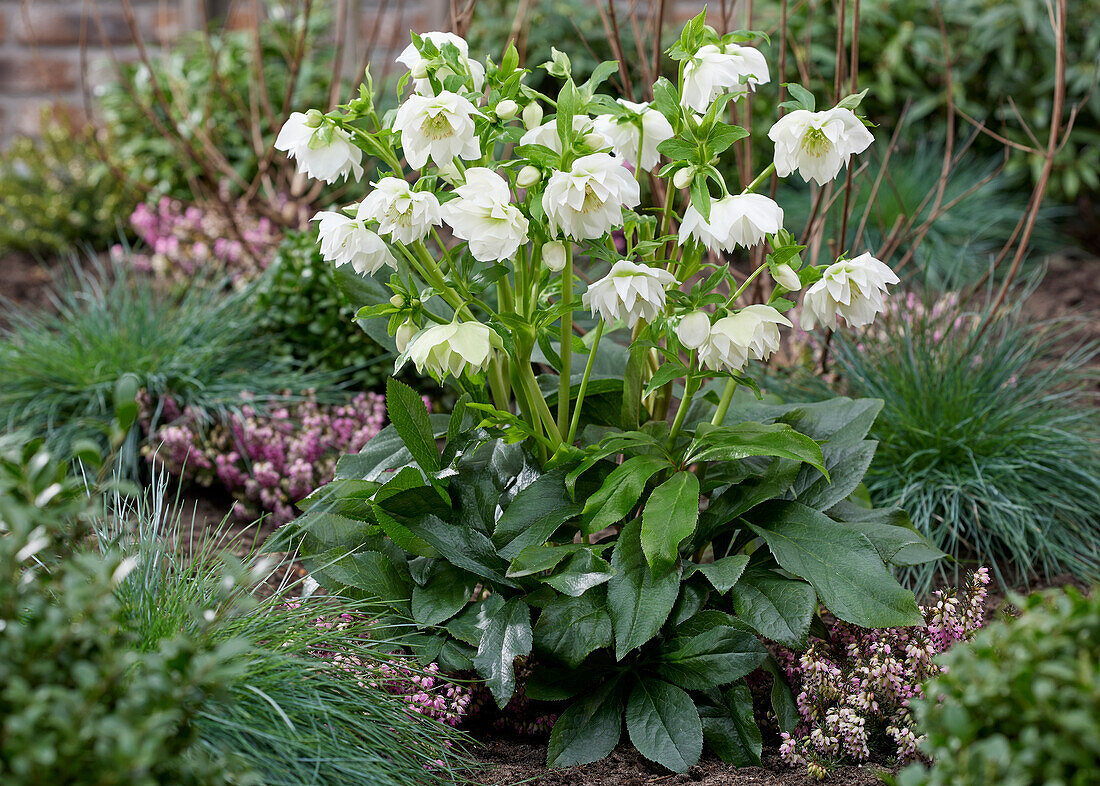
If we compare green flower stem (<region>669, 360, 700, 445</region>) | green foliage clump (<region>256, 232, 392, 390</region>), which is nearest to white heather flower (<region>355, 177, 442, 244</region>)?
green flower stem (<region>669, 360, 700, 445</region>)

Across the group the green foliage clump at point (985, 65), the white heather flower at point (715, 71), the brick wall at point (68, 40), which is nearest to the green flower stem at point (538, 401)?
the white heather flower at point (715, 71)

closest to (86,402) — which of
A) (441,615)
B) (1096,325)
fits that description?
(441,615)

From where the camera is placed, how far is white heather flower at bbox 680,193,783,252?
1238mm

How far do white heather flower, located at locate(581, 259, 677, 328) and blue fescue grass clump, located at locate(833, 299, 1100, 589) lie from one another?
95 centimetres

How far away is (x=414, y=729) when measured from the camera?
1336 mm

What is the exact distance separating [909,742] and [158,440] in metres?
2.01

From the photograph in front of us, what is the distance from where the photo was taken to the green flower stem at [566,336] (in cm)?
140

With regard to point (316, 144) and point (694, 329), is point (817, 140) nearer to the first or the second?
point (694, 329)

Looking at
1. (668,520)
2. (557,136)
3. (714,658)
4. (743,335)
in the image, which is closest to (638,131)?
(557,136)

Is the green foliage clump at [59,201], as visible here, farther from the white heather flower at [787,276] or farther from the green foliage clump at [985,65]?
the white heather flower at [787,276]

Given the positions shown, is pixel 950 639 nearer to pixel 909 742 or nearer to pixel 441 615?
pixel 909 742

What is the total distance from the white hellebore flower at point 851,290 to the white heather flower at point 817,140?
0.13 metres

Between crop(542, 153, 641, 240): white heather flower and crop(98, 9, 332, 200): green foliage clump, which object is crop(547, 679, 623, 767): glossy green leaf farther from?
crop(98, 9, 332, 200): green foliage clump

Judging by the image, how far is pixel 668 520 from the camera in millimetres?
1363
